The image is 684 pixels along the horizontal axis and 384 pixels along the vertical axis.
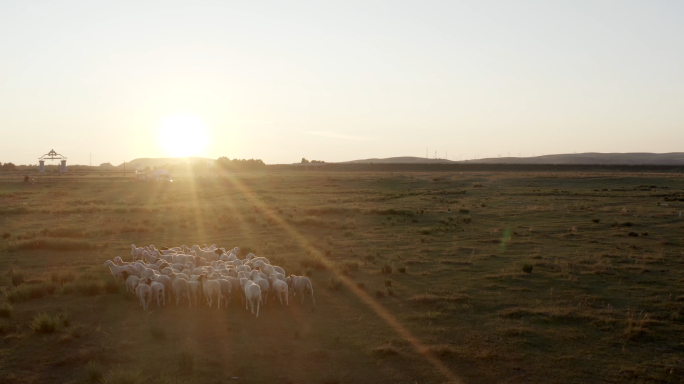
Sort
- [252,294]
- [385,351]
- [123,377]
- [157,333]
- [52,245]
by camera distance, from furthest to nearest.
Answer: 1. [52,245]
2. [252,294]
3. [157,333]
4. [385,351]
5. [123,377]

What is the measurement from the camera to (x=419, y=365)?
10094 mm

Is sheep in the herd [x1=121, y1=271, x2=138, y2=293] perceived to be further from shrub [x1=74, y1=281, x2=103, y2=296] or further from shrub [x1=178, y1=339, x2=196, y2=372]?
shrub [x1=178, y1=339, x2=196, y2=372]

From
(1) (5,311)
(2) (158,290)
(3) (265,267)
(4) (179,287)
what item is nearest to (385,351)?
(3) (265,267)

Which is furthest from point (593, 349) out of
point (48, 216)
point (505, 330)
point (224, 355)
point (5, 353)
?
point (48, 216)

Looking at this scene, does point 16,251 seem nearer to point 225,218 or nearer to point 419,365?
point 225,218

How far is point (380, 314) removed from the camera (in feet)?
43.5

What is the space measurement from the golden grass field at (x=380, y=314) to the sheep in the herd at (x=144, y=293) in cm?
48

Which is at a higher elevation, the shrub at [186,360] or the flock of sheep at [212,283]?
the flock of sheep at [212,283]

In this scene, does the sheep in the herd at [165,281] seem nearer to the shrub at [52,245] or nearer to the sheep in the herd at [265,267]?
the sheep in the herd at [265,267]

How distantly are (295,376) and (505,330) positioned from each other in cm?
514

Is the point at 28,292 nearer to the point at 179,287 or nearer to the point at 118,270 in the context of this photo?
the point at 118,270

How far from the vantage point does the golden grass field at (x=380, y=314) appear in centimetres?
988

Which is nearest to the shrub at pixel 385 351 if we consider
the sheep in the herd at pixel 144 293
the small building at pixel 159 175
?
the sheep in the herd at pixel 144 293

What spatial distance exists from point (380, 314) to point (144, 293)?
619cm
